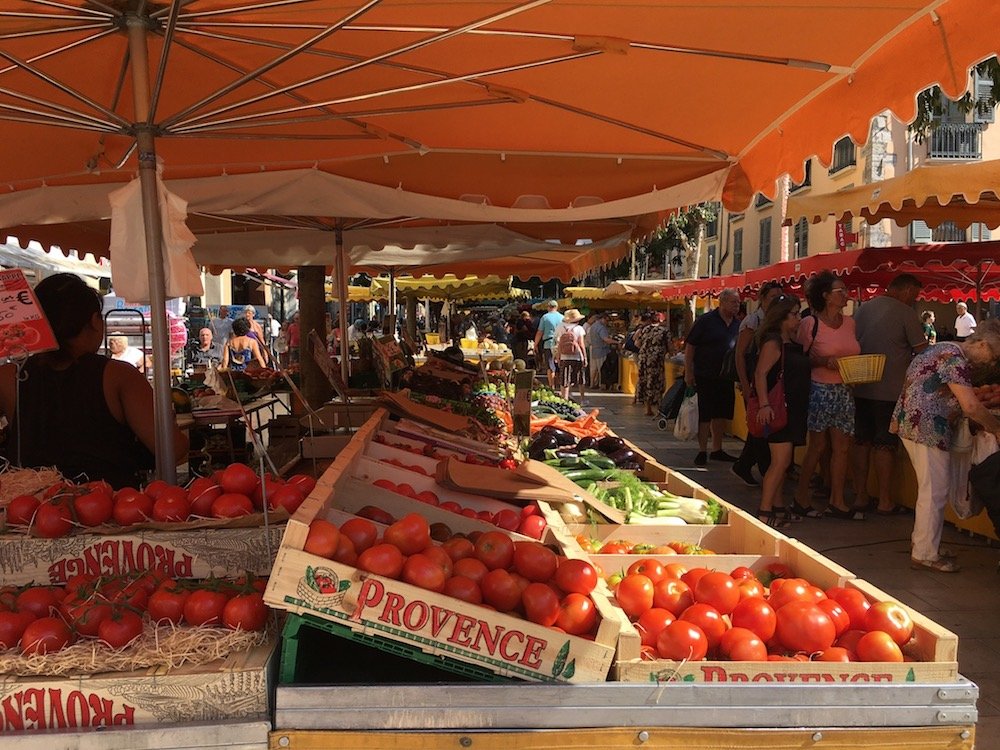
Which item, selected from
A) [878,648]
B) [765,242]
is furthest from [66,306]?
[765,242]

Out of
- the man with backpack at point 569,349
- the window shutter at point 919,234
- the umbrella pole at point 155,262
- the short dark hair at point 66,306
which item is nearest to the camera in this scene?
the umbrella pole at point 155,262

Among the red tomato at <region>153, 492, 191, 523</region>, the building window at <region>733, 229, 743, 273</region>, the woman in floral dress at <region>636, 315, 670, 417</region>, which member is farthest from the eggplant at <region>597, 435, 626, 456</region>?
the building window at <region>733, 229, 743, 273</region>

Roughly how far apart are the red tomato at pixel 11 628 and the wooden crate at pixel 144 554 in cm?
41

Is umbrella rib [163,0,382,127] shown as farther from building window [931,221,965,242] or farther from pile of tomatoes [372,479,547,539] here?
building window [931,221,965,242]

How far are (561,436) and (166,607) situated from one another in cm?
424

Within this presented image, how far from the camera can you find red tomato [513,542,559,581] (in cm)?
246

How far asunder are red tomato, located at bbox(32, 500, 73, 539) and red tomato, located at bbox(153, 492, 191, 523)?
271mm

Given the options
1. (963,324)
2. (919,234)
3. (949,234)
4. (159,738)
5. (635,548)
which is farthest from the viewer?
(949,234)

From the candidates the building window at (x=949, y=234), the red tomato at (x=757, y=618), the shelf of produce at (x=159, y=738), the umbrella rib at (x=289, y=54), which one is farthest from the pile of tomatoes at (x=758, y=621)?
the building window at (x=949, y=234)

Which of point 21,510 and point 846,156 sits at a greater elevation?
point 846,156

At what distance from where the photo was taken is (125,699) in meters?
2.11

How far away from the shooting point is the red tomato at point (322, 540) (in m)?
2.17

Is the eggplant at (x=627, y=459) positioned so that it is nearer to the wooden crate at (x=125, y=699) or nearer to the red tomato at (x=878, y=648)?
Answer: the red tomato at (x=878, y=648)

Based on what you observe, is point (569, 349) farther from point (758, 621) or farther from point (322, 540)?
point (322, 540)
